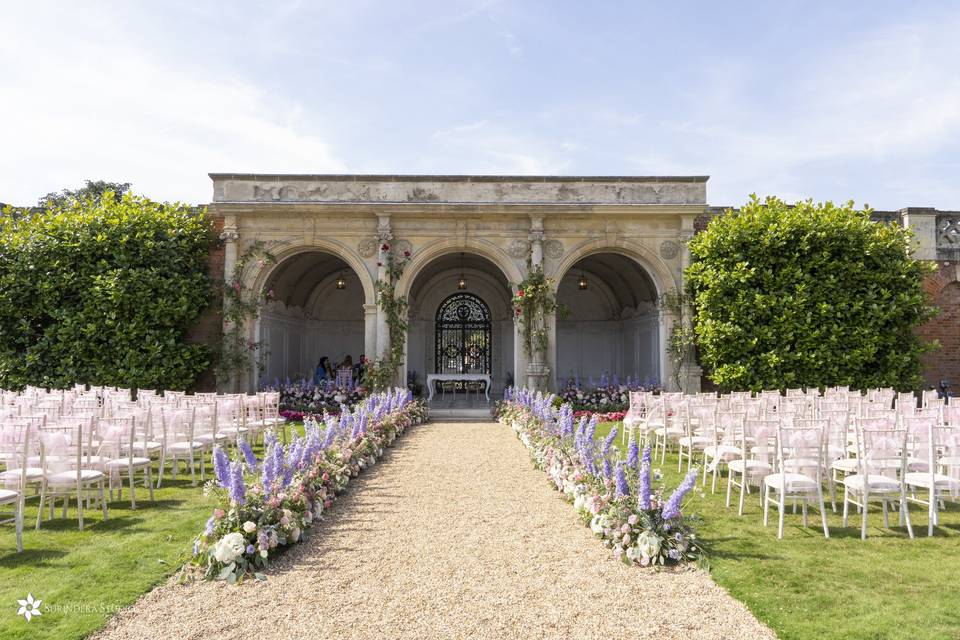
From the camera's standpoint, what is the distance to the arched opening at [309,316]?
58.4 ft

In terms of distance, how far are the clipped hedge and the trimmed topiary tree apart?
12.6 metres

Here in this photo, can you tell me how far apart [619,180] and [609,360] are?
7054 mm

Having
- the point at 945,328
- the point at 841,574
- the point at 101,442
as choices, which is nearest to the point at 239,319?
the point at 101,442

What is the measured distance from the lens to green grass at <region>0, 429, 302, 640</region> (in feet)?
12.6

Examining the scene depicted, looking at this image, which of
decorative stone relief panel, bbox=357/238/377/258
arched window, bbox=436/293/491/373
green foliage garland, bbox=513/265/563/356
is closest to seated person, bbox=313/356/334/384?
arched window, bbox=436/293/491/373

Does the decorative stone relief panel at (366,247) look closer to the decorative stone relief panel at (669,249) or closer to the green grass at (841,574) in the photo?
the decorative stone relief panel at (669,249)

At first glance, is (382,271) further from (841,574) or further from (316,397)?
(841,574)

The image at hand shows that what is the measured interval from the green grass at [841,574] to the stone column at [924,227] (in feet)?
42.6

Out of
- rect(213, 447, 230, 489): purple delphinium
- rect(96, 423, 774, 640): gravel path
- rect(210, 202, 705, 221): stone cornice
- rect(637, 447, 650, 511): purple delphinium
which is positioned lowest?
rect(96, 423, 774, 640): gravel path

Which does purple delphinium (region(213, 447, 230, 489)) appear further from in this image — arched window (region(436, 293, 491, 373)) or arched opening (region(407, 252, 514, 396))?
arched window (region(436, 293, 491, 373))

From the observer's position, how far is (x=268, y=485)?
17.6 ft

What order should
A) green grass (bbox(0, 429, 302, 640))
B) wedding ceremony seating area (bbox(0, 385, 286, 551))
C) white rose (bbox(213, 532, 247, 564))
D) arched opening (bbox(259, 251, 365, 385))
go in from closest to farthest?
green grass (bbox(0, 429, 302, 640)), white rose (bbox(213, 532, 247, 564)), wedding ceremony seating area (bbox(0, 385, 286, 551)), arched opening (bbox(259, 251, 365, 385))

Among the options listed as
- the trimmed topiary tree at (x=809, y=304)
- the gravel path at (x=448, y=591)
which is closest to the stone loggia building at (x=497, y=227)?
the trimmed topiary tree at (x=809, y=304)

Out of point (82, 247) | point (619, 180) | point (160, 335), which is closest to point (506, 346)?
point (619, 180)
